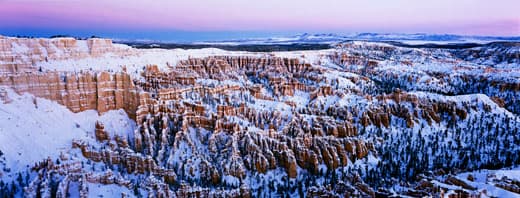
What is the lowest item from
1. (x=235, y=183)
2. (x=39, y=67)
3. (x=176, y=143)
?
(x=235, y=183)

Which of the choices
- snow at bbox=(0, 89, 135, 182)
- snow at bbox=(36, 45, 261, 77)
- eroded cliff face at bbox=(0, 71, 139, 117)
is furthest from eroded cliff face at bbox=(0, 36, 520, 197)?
snow at bbox=(36, 45, 261, 77)

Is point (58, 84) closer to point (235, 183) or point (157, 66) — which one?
point (157, 66)

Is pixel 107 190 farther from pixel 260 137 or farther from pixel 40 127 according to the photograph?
pixel 260 137

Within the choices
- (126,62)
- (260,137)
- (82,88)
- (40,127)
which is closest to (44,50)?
(82,88)

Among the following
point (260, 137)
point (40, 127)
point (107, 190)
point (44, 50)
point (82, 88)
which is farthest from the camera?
point (44, 50)

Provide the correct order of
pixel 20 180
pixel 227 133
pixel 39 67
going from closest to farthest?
pixel 20 180
pixel 227 133
pixel 39 67

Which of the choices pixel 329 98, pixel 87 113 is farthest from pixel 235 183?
pixel 329 98

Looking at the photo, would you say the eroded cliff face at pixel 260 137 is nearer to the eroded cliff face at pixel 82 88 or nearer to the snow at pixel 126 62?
the eroded cliff face at pixel 82 88
